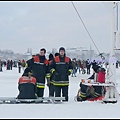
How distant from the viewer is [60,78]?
27.9 ft

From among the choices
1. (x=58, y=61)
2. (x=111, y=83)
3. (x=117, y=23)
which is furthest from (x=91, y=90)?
(x=117, y=23)

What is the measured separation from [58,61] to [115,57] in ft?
4.87

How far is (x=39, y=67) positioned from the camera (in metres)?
8.48

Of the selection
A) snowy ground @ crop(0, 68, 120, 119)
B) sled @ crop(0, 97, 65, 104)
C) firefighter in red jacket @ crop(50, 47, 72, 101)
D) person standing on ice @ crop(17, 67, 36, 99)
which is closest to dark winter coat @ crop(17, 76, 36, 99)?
person standing on ice @ crop(17, 67, 36, 99)

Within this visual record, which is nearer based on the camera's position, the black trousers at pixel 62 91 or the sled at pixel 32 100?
the sled at pixel 32 100

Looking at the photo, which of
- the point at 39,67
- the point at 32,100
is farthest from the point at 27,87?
the point at 39,67

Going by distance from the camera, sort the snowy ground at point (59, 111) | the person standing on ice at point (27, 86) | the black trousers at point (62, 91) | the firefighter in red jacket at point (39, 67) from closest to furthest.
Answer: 1. the snowy ground at point (59, 111)
2. the person standing on ice at point (27, 86)
3. the firefighter in red jacket at point (39, 67)
4. the black trousers at point (62, 91)

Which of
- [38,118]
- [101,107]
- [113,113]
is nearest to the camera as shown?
[38,118]

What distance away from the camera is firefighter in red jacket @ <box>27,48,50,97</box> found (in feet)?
27.7

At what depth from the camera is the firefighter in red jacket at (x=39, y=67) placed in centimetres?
843

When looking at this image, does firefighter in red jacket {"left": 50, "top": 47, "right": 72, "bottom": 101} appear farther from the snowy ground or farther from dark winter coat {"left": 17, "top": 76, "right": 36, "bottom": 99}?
the snowy ground

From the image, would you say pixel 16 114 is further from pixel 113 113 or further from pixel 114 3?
pixel 114 3

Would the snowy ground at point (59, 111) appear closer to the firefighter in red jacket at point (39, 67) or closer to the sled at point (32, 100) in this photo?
the sled at point (32, 100)

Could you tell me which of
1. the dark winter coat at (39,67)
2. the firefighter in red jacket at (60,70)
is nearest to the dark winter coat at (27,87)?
the dark winter coat at (39,67)
